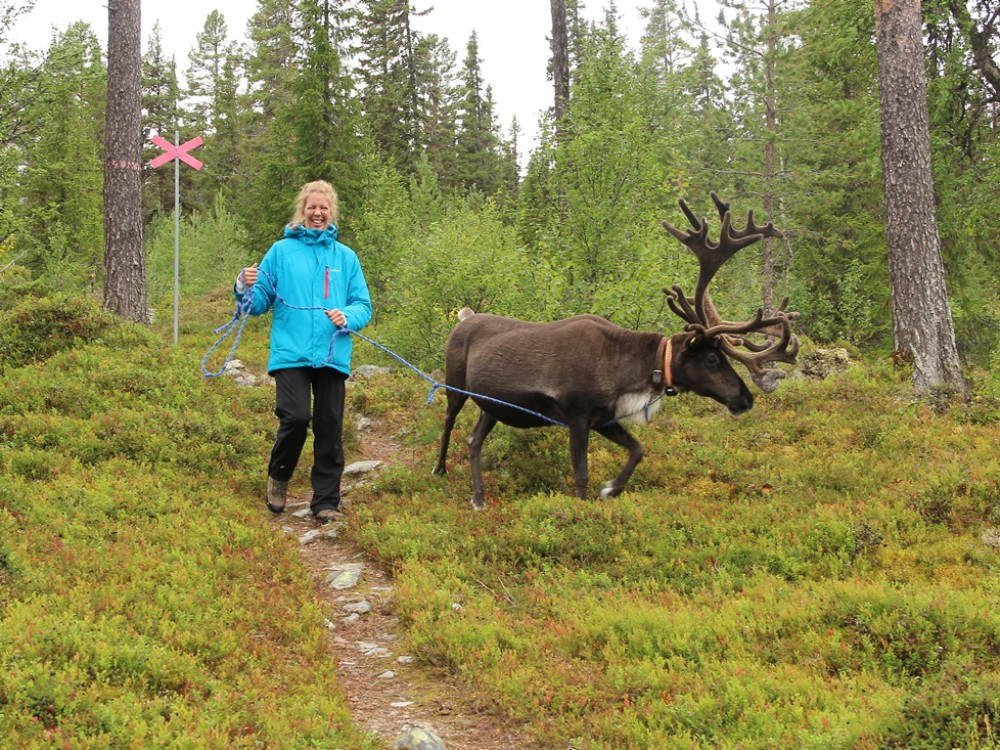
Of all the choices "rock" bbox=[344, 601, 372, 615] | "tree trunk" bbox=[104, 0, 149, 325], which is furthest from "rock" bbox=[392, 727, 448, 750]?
"tree trunk" bbox=[104, 0, 149, 325]

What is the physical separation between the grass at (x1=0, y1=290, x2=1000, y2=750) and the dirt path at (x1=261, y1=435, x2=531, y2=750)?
0.14 meters

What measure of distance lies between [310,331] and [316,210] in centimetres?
127

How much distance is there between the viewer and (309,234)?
7906 millimetres

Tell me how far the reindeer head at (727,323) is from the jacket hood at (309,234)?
11.6 feet

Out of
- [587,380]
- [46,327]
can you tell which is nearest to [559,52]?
[46,327]

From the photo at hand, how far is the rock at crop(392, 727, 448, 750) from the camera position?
4160 millimetres

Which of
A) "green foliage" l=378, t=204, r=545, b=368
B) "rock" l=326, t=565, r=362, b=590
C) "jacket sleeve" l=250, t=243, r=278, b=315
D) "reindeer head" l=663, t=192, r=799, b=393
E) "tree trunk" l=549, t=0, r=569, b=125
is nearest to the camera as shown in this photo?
"rock" l=326, t=565, r=362, b=590

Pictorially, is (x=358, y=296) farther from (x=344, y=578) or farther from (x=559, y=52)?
(x=559, y=52)

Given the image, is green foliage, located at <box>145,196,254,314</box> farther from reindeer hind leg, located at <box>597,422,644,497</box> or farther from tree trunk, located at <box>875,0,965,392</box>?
tree trunk, located at <box>875,0,965,392</box>

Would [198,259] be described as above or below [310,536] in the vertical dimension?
above

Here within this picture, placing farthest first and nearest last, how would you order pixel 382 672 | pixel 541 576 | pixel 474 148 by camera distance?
1. pixel 474 148
2. pixel 541 576
3. pixel 382 672

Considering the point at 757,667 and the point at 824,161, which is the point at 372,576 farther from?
the point at 824,161

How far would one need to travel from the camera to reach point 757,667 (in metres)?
4.60

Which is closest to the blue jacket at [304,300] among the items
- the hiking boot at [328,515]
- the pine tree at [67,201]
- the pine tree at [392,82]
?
the hiking boot at [328,515]
